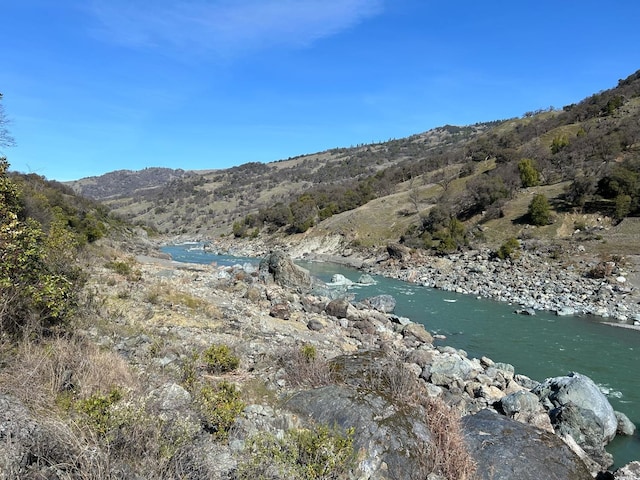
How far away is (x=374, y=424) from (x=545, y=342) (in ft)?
46.4

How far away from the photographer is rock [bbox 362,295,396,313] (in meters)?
22.9

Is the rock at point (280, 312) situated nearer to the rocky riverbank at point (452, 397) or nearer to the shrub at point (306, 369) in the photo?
the rocky riverbank at point (452, 397)

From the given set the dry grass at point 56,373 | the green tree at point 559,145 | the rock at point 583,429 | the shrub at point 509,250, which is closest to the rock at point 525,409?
the rock at point 583,429

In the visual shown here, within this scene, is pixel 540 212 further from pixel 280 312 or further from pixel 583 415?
pixel 583 415

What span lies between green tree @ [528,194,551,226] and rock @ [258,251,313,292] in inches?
901

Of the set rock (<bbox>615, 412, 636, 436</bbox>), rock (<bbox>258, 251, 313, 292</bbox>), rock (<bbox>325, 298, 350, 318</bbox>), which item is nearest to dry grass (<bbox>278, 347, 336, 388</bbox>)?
rock (<bbox>615, 412, 636, 436</bbox>)

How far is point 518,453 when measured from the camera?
20.3ft

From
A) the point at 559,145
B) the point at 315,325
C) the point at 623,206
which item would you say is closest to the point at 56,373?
the point at 315,325

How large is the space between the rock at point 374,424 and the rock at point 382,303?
1586 centimetres

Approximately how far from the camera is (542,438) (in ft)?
21.8

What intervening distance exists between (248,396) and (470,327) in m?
15.0

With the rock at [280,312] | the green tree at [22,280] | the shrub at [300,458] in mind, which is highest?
the green tree at [22,280]

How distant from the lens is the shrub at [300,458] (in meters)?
4.43

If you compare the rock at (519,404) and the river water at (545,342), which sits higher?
the rock at (519,404)
